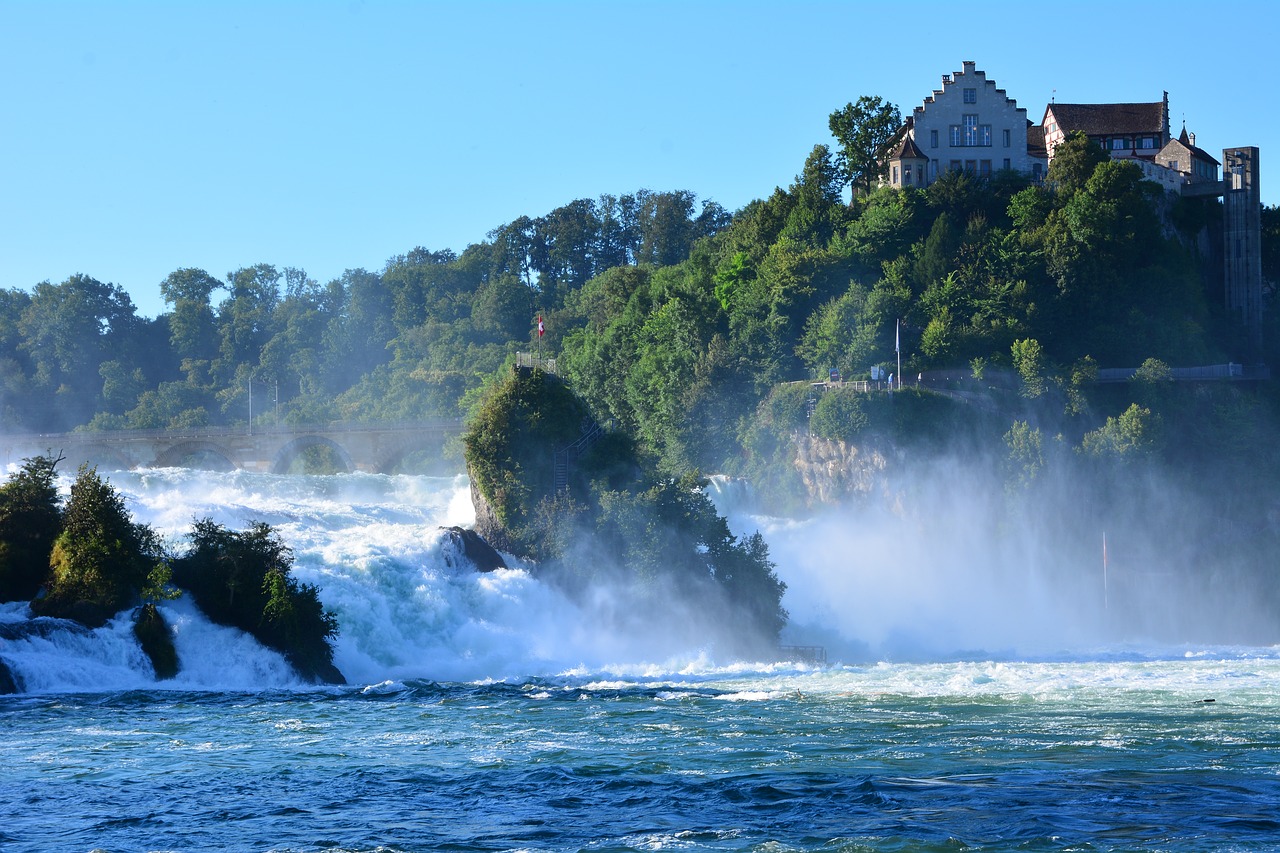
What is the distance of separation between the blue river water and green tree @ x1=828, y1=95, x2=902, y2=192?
47.2 metres

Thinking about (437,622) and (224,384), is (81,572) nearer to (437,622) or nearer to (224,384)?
(437,622)

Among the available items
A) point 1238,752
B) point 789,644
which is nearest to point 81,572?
point 789,644

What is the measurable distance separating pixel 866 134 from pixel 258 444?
150ft

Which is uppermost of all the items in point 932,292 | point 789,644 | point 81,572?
point 932,292

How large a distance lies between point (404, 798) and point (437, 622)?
20.9m

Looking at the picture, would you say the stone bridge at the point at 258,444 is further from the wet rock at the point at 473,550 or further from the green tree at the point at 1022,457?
the wet rock at the point at 473,550

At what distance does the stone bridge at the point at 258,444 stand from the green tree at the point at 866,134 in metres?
31.5

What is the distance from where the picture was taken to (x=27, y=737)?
3638cm

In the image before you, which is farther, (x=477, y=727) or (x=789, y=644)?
(x=789, y=644)

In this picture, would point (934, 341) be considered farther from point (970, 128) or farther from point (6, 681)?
point (6, 681)

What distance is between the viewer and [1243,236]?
98.2m

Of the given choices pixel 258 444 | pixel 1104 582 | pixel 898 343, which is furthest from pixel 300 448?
pixel 1104 582

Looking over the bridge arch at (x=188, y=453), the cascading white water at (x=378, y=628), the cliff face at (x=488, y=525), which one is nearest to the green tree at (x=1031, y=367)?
the cascading white water at (x=378, y=628)

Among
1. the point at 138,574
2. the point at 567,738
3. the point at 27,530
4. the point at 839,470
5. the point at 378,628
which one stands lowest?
the point at 567,738
